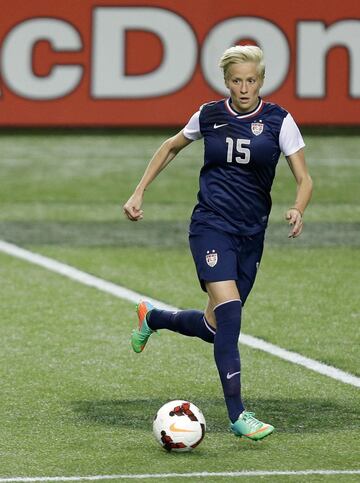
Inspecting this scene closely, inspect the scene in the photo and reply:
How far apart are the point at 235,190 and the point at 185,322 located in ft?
3.03

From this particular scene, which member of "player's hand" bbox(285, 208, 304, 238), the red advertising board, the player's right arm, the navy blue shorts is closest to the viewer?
"player's hand" bbox(285, 208, 304, 238)

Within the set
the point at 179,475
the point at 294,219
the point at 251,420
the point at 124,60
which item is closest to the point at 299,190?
the point at 294,219

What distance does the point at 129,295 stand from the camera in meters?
12.5

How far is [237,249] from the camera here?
799 cm

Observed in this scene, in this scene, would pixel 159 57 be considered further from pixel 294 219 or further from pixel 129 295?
pixel 294 219

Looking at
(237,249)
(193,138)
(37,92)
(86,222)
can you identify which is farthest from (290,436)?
(37,92)

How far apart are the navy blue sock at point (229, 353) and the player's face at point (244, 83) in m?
1.04

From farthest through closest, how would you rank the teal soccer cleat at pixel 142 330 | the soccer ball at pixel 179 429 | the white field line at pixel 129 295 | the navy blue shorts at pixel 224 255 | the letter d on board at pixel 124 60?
the letter d on board at pixel 124 60
the white field line at pixel 129 295
the teal soccer cleat at pixel 142 330
the navy blue shorts at pixel 224 255
the soccer ball at pixel 179 429

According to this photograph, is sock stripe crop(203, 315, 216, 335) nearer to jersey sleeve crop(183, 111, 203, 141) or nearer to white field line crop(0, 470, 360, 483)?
jersey sleeve crop(183, 111, 203, 141)

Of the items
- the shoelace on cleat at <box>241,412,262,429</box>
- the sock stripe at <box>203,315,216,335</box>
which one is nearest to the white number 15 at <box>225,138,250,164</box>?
the sock stripe at <box>203,315,216,335</box>

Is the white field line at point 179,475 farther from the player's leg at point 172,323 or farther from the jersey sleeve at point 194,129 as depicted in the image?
the jersey sleeve at point 194,129

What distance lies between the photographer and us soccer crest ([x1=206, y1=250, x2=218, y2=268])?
25.8ft

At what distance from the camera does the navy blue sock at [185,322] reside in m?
8.34

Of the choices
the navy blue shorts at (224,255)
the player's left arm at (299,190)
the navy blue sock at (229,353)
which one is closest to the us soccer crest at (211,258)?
the navy blue shorts at (224,255)
